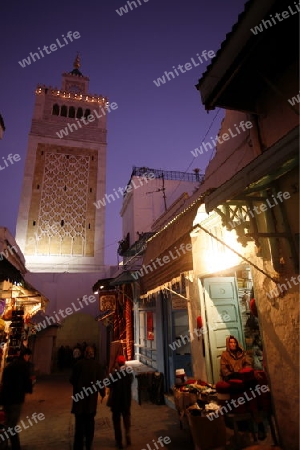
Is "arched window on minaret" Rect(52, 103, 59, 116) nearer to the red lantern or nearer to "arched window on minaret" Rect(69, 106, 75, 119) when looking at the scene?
"arched window on minaret" Rect(69, 106, 75, 119)

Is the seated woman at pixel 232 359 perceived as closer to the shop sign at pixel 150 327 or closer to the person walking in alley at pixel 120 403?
the person walking in alley at pixel 120 403

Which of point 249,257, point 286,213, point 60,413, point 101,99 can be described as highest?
point 101,99

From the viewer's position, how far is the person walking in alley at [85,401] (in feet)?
15.5

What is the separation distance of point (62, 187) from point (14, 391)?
20.3m

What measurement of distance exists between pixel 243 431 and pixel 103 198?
71.6ft

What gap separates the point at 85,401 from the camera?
4785 millimetres

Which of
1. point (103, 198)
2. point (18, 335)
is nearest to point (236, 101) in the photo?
point (18, 335)

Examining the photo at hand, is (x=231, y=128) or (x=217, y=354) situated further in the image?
(x=231, y=128)

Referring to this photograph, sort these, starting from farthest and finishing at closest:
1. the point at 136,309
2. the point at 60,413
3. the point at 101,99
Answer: the point at 101,99 → the point at 136,309 → the point at 60,413

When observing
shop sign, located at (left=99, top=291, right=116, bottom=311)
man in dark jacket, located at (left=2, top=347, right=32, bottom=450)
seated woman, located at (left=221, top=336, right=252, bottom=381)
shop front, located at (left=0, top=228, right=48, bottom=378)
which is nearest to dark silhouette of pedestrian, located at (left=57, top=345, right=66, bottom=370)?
shop sign, located at (left=99, top=291, right=116, bottom=311)

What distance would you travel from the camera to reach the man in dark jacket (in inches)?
194

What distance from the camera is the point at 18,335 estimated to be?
836 cm

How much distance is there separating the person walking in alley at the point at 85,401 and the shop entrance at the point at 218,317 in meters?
2.35

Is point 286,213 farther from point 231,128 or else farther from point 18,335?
point 18,335
